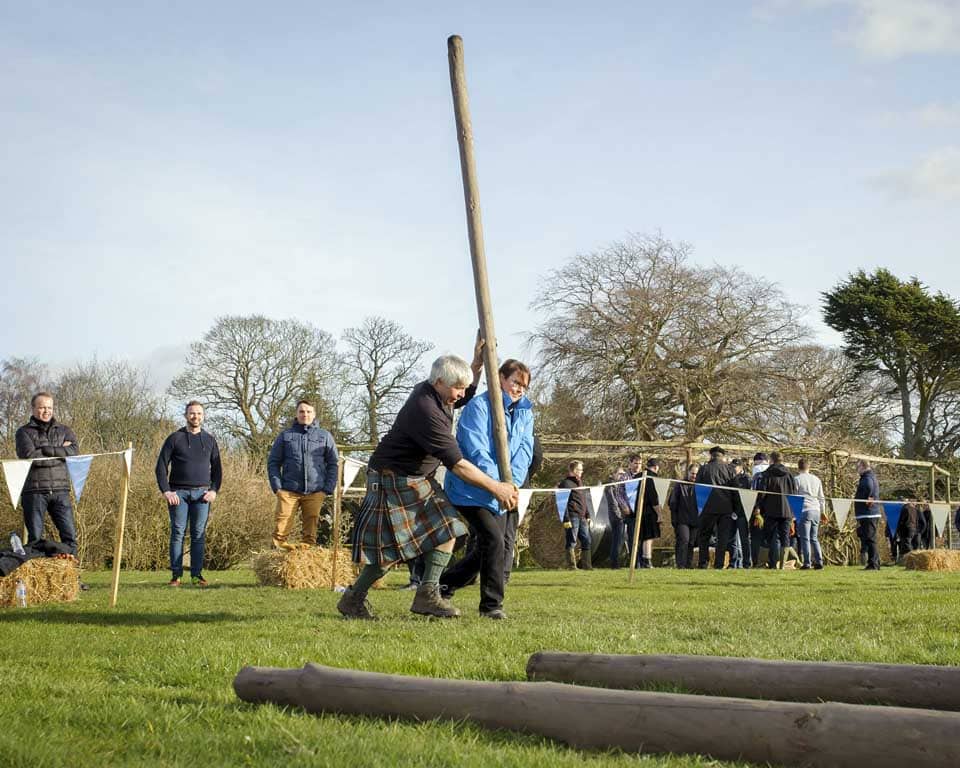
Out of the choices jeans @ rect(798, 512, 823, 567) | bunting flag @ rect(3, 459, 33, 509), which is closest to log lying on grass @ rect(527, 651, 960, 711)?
bunting flag @ rect(3, 459, 33, 509)

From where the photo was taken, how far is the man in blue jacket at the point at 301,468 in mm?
12227

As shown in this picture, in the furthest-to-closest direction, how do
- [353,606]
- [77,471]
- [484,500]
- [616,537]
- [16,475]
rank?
[616,537]
[77,471]
[16,475]
[484,500]
[353,606]

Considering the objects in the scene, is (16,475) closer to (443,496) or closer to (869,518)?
(443,496)

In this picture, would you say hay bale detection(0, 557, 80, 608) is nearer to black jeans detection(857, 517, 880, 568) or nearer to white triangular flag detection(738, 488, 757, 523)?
white triangular flag detection(738, 488, 757, 523)

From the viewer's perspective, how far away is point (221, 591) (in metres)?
11.1

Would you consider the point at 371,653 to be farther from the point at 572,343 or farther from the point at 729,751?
the point at 572,343

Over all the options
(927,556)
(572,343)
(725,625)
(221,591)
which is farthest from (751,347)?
(725,625)

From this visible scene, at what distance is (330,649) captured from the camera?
18.3 ft

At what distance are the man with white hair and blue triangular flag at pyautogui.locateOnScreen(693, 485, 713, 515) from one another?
11.4 m

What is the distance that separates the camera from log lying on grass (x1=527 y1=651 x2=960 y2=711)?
12.5 ft

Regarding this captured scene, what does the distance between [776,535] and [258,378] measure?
78.1 ft

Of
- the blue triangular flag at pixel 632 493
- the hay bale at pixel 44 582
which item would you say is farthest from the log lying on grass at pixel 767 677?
the blue triangular flag at pixel 632 493

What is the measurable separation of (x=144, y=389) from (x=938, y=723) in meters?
35.7

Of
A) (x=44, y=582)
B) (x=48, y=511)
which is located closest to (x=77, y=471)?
(x=48, y=511)
